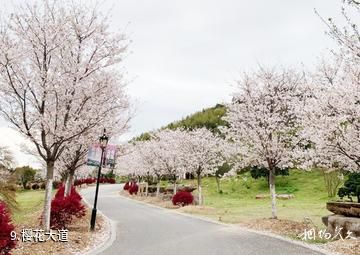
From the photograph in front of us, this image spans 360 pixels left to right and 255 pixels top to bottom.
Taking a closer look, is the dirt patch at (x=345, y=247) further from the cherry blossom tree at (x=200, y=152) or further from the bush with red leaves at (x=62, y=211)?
the cherry blossom tree at (x=200, y=152)

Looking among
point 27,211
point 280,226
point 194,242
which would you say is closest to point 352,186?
point 280,226

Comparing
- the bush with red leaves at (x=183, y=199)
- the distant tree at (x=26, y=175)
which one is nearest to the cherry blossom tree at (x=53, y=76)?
the bush with red leaves at (x=183, y=199)

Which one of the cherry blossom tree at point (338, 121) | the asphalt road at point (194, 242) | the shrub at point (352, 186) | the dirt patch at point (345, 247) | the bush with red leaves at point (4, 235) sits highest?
the cherry blossom tree at point (338, 121)

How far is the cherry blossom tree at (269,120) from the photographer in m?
19.6

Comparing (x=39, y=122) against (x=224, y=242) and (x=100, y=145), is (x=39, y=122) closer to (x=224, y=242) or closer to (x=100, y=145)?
(x=100, y=145)

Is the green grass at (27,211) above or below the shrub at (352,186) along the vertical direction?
below

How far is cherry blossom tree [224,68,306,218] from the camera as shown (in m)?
19.6

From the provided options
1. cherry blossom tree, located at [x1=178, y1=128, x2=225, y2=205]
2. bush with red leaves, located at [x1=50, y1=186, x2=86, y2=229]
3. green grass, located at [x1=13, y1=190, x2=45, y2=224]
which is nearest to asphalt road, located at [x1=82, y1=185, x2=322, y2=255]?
bush with red leaves, located at [x1=50, y1=186, x2=86, y2=229]

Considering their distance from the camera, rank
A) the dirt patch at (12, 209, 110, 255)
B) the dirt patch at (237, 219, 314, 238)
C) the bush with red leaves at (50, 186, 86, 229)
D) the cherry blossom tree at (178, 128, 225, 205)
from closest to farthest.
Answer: the dirt patch at (12, 209, 110, 255)
the bush with red leaves at (50, 186, 86, 229)
the dirt patch at (237, 219, 314, 238)
the cherry blossom tree at (178, 128, 225, 205)

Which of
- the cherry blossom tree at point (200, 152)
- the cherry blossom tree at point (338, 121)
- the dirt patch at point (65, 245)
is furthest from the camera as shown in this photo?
the cherry blossom tree at point (200, 152)

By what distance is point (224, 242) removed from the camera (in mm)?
→ 13328

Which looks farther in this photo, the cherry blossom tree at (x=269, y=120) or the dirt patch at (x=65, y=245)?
the cherry blossom tree at (x=269, y=120)

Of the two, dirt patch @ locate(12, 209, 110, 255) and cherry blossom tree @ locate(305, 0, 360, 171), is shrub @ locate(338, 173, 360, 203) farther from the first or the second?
dirt patch @ locate(12, 209, 110, 255)

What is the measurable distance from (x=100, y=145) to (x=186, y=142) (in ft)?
65.5
